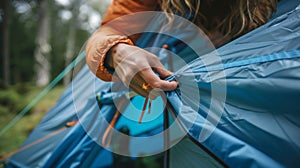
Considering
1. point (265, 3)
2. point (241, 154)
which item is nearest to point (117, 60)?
point (241, 154)

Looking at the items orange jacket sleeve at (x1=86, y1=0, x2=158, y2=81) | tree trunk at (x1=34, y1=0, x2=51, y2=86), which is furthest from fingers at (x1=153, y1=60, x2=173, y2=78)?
tree trunk at (x1=34, y1=0, x2=51, y2=86)

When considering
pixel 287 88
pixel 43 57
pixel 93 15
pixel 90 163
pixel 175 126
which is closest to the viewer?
Result: pixel 287 88

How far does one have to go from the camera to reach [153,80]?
0.59 metres

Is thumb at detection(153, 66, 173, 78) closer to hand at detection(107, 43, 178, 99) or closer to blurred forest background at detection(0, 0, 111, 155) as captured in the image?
hand at detection(107, 43, 178, 99)

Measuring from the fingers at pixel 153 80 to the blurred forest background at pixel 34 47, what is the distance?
199cm

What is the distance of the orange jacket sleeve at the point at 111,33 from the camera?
69 cm

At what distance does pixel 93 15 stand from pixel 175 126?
12.4 metres

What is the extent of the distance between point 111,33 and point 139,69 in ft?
0.80

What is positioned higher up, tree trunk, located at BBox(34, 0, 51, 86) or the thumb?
the thumb

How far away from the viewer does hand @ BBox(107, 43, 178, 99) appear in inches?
23.3

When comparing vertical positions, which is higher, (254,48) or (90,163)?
(254,48)

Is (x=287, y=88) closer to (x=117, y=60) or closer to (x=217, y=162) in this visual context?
(x=217, y=162)

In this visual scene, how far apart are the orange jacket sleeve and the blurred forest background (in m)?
1.79

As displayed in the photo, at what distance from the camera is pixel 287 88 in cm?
46
